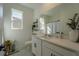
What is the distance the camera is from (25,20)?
5.47ft

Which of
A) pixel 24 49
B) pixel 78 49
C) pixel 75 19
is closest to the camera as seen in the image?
pixel 78 49

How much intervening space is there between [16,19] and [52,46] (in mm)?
665

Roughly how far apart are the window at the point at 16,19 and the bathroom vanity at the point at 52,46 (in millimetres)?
277

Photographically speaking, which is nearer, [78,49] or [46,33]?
[78,49]

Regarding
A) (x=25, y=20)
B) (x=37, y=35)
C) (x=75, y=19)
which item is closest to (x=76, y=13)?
(x=75, y=19)

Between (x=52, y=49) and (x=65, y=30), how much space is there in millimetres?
329

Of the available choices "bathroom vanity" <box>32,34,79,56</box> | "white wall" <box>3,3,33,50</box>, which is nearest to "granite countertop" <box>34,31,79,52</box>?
"bathroom vanity" <box>32,34,79,56</box>

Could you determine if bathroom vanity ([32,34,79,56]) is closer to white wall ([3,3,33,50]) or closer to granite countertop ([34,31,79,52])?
granite countertop ([34,31,79,52])

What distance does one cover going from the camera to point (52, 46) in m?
1.55

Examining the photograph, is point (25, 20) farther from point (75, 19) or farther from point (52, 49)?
point (75, 19)

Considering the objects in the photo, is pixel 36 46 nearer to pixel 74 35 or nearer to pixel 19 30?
pixel 19 30

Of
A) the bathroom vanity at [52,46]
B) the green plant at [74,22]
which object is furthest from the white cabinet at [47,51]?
the green plant at [74,22]

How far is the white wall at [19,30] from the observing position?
1616 millimetres

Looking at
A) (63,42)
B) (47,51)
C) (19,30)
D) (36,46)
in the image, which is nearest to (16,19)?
(19,30)
